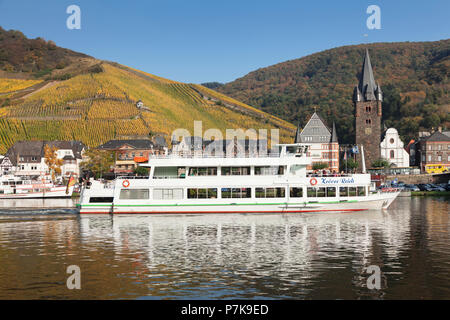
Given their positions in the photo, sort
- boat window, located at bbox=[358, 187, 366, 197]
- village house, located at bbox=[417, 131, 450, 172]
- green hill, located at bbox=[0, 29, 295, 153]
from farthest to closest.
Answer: green hill, located at bbox=[0, 29, 295, 153], village house, located at bbox=[417, 131, 450, 172], boat window, located at bbox=[358, 187, 366, 197]

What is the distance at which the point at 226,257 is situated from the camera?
27.0m

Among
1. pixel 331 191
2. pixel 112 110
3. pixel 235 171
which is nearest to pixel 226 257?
pixel 235 171

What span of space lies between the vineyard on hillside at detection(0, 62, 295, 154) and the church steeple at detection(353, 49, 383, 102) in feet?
144

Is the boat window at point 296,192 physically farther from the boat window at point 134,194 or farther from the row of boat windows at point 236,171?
the boat window at point 134,194

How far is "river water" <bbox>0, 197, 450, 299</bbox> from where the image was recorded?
20.5 meters

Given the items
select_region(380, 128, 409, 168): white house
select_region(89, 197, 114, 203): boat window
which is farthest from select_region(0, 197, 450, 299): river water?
select_region(380, 128, 409, 168): white house

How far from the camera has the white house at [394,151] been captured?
130500 mm

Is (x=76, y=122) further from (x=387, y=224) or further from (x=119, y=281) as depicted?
(x=119, y=281)

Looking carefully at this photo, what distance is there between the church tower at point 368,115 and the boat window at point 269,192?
87.0 metres

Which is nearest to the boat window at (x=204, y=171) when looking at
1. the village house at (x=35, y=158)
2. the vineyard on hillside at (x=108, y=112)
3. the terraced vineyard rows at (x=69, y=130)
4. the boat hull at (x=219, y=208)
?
the boat hull at (x=219, y=208)

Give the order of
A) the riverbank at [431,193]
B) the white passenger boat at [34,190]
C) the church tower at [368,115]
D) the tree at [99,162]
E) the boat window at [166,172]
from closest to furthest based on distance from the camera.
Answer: the boat window at [166,172]
the white passenger boat at [34,190]
the riverbank at [431,193]
the tree at [99,162]
the church tower at [368,115]

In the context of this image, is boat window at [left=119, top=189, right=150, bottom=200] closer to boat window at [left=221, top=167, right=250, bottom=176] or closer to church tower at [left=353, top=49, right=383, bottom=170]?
boat window at [left=221, top=167, right=250, bottom=176]

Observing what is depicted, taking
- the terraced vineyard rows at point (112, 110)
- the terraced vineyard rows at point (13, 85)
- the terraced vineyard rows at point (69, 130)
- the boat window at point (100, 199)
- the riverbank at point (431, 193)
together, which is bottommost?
the riverbank at point (431, 193)
